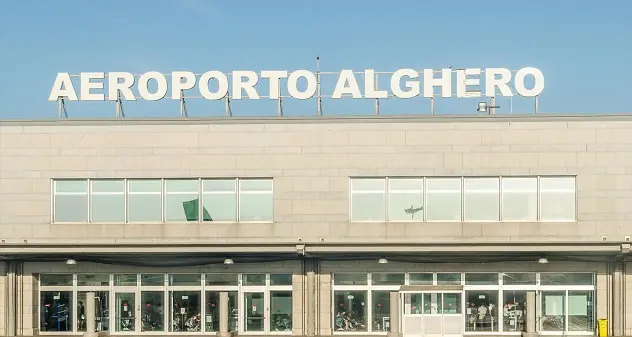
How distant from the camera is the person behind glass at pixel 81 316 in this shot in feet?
166

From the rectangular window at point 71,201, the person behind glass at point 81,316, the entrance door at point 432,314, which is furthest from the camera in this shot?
the person behind glass at point 81,316

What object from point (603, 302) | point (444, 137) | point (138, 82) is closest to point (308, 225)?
point (444, 137)

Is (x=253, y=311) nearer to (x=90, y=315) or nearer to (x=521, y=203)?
(x=90, y=315)

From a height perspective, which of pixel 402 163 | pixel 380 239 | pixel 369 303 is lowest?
pixel 369 303

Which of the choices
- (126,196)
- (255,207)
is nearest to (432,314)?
(255,207)

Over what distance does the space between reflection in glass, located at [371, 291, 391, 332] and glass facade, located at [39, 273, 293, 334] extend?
3.96m

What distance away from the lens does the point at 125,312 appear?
50469mm

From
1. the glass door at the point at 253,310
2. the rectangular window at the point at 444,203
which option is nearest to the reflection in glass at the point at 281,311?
the glass door at the point at 253,310

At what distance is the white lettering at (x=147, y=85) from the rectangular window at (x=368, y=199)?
34.1 feet

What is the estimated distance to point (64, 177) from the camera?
4972 cm

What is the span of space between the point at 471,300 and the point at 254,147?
12557 millimetres

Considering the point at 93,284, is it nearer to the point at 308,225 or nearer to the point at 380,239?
the point at 308,225

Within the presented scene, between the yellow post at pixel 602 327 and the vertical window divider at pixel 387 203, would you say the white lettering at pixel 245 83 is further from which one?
the yellow post at pixel 602 327

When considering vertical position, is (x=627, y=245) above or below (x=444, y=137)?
below
